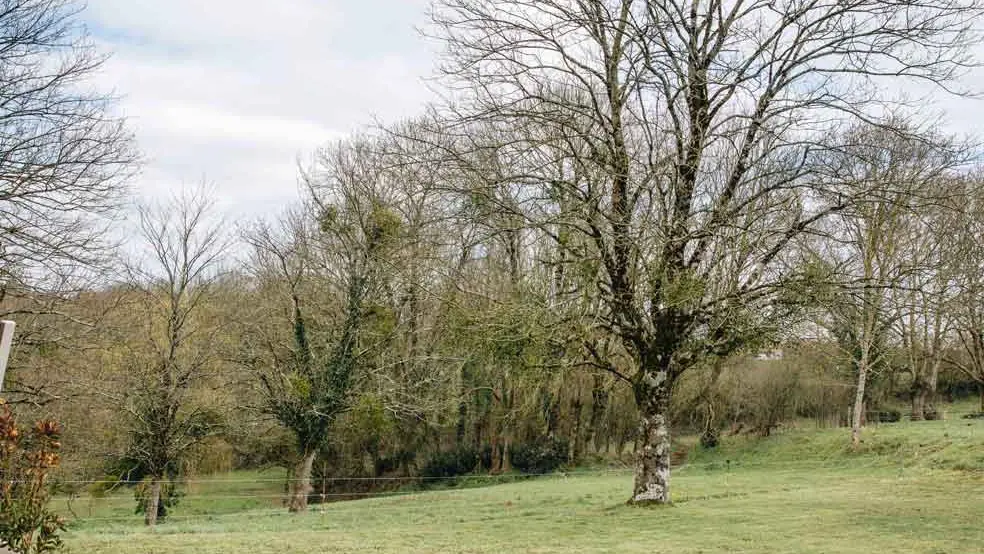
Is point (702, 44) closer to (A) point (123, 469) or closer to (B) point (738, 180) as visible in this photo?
(B) point (738, 180)

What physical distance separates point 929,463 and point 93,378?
21.0m

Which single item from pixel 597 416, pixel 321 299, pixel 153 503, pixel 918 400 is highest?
pixel 321 299

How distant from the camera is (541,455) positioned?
3139 centimetres

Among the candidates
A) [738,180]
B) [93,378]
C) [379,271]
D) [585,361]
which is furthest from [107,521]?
[738,180]

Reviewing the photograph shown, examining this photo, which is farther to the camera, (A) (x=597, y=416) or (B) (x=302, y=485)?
(A) (x=597, y=416)

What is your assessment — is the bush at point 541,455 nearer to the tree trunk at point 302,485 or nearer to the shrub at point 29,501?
the tree trunk at point 302,485

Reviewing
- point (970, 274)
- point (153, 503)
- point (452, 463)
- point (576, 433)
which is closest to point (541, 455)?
point (576, 433)

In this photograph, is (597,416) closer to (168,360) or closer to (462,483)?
(462,483)

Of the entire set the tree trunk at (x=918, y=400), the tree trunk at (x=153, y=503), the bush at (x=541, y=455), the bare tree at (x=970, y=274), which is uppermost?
the bare tree at (x=970, y=274)

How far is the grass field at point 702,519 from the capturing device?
371 inches

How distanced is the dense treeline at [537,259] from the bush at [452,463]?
6369 mm

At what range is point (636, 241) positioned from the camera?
11641mm

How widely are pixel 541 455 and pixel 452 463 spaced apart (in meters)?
3.85

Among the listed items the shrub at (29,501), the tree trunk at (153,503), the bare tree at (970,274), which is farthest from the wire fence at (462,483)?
the shrub at (29,501)
